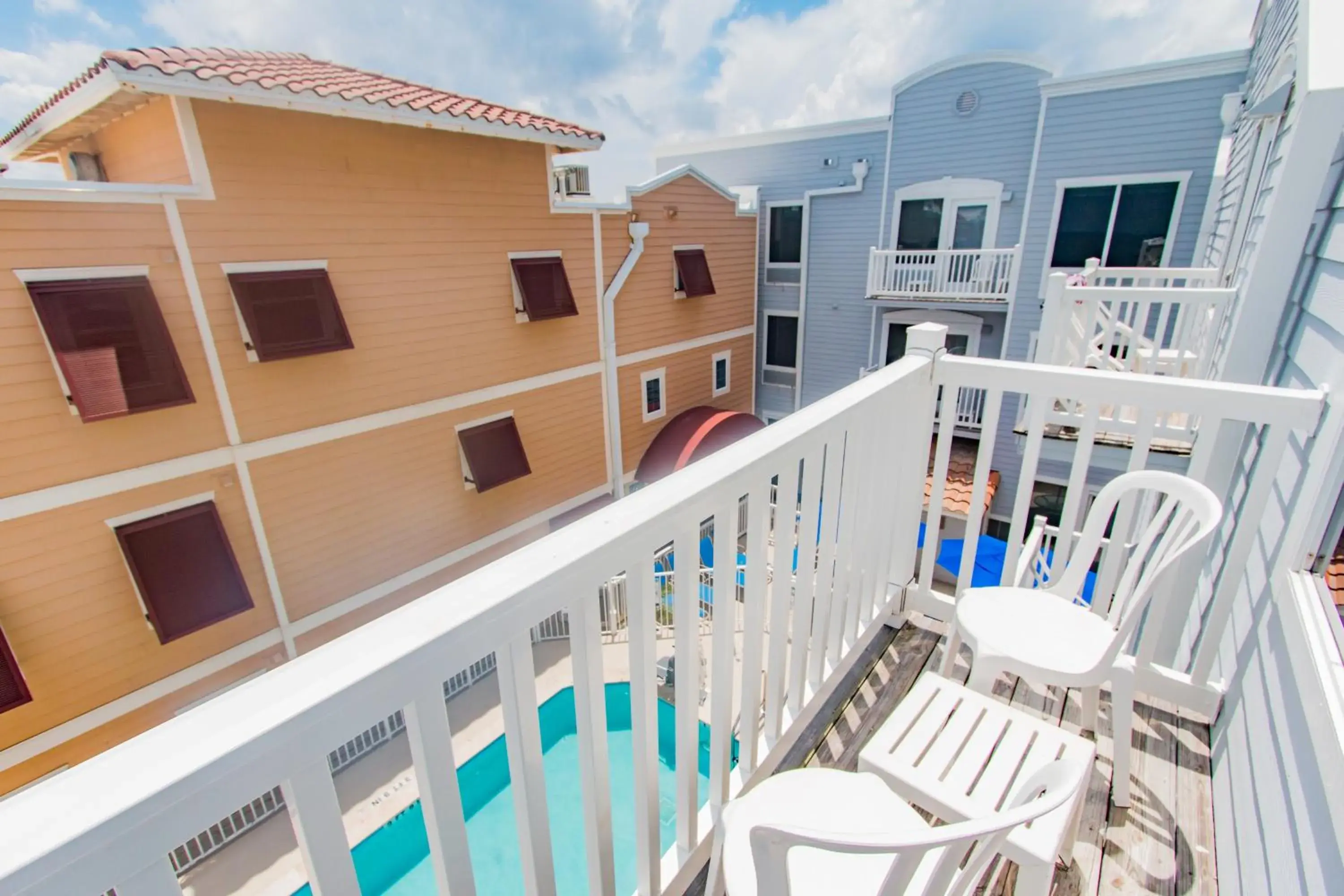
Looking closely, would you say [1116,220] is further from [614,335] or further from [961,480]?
[614,335]

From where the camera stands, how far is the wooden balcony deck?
138cm

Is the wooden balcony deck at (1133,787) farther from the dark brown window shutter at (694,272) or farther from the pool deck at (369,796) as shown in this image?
the dark brown window shutter at (694,272)

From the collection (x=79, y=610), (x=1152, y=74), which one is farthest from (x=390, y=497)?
(x=1152, y=74)

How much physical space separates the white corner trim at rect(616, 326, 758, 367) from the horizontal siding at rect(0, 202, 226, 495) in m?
4.76

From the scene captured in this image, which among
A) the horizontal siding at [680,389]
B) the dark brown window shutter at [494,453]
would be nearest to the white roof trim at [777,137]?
the horizontal siding at [680,389]

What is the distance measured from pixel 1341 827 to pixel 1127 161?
8.77m

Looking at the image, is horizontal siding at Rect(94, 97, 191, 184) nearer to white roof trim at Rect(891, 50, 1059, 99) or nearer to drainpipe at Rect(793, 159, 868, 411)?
drainpipe at Rect(793, 159, 868, 411)

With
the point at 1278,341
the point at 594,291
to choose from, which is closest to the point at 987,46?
the point at 594,291

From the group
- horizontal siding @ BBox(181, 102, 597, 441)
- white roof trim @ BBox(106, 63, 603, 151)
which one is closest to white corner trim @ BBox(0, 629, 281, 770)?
horizontal siding @ BBox(181, 102, 597, 441)

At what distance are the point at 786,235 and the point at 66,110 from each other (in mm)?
8806

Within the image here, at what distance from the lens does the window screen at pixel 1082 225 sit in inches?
292

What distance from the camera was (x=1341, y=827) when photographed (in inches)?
33.8

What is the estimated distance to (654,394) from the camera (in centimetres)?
889

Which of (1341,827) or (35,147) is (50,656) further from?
(1341,827)
